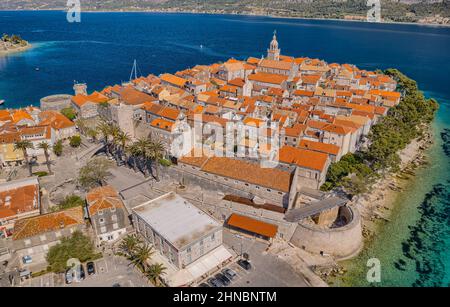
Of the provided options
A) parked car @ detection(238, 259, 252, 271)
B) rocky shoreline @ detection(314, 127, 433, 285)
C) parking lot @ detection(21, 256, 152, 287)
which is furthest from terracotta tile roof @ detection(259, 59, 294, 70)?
parking lot @ detection(21, 256, 152, 287)

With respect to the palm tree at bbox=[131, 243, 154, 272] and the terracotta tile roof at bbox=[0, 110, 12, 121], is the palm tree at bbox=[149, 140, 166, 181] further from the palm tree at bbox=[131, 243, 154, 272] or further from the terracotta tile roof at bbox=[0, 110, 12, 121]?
the terracotta tile roof at bbox=[0, 110, 12, 121]

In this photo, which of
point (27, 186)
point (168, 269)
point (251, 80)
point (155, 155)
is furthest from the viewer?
point (251, 80)

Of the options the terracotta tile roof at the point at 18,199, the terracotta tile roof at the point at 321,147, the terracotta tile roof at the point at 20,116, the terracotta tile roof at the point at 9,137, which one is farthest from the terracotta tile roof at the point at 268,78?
the terracotta tile roof at the point at 18,199

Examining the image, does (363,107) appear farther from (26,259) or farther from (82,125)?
(26,259)

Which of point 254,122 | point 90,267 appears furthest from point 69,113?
point 90,267

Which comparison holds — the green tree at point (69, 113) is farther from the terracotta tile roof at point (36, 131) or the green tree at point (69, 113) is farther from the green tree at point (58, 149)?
the green tree at point (58, 149)
